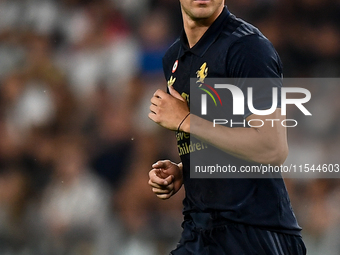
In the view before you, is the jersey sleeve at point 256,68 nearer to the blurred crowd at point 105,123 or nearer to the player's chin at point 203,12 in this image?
the player's chin at point 203,12

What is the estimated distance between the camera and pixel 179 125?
2.08 meters

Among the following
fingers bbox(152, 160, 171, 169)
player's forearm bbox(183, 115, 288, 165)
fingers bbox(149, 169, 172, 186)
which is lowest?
fingers bbox(149, 169, 172, 186)

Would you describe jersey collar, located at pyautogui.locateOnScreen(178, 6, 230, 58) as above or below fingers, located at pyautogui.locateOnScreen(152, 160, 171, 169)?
above

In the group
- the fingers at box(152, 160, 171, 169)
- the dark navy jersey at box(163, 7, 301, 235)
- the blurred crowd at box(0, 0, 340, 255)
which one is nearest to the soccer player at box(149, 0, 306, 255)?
the dark navy jersey at box(163, 7, 301, 235)

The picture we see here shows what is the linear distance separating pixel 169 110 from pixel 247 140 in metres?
0.37

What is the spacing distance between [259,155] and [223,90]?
0.36m

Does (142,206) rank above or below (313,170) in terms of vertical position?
below

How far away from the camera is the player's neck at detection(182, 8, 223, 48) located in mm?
2340

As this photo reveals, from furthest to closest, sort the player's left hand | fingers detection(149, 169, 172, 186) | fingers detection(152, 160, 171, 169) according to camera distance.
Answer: fingers detection(152, 160, 171, 169)
fingers detection(149, 169, 172, 186)
the player's left hand

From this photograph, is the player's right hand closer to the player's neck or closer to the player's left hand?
the player's left hand

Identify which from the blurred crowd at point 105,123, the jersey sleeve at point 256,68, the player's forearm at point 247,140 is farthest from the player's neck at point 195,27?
the blurred crowd at point 105,123

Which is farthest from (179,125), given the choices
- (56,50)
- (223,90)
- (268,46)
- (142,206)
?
(56,50)

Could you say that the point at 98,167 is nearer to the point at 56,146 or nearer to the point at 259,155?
the point at 56,146

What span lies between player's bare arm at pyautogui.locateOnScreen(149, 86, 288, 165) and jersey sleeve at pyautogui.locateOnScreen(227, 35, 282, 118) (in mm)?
82
